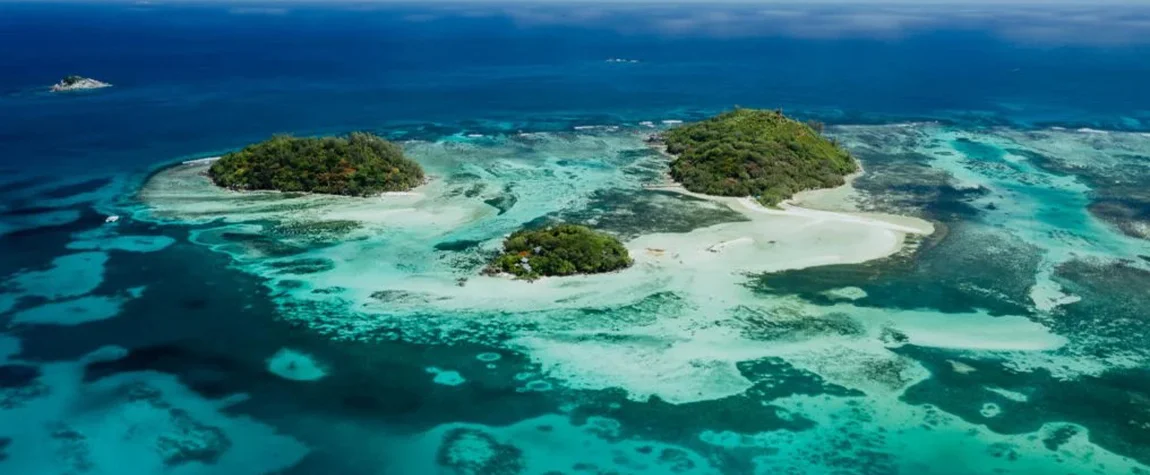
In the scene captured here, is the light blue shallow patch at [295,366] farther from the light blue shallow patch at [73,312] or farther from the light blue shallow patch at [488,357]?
the light blue shallow patch at [73,312]

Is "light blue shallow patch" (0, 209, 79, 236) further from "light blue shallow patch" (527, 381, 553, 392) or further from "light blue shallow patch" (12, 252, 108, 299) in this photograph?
"light blue shallow patch" (527, 381, 553, 392)

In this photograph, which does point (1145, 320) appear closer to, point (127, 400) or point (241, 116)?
point (127, 400)

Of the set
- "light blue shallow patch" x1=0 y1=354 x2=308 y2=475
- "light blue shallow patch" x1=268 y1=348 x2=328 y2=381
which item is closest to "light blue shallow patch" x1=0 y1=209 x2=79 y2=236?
"light blue shallow patch" x1=0 y1=354 x2=308 y2=475

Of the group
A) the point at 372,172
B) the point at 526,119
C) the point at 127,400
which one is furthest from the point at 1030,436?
the point at 526,119

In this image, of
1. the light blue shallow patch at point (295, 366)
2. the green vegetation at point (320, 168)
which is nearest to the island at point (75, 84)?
the green vegetation at point (320, 168)

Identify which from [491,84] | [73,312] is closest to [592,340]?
[73,312]

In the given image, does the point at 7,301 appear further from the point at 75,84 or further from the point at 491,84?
the point at 491,84
